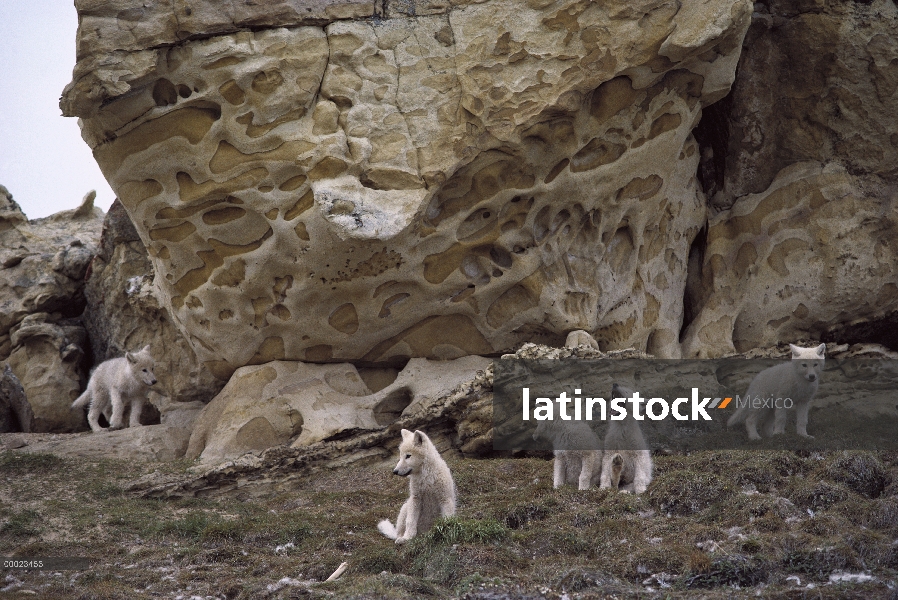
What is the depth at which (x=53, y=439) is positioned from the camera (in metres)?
15.4

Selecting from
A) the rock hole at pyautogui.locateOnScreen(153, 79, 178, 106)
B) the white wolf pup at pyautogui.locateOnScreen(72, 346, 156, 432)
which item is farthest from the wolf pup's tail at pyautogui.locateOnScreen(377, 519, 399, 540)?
the white wolf pup at pyautogui.locateOnScreen(72, 346, 156, 432)

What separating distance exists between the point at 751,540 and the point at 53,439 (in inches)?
443

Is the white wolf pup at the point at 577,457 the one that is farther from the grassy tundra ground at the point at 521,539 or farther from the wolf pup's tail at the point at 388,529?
the wolf pup's tail at the point at 388,529

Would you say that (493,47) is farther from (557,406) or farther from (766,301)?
(766,301)

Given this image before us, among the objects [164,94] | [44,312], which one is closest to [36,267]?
[44,312]

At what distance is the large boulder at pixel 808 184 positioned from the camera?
53.0 ft

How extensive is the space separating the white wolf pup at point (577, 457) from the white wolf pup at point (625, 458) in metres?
0.16

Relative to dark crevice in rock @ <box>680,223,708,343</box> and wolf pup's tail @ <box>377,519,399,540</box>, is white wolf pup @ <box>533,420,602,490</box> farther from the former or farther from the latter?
dark crevice in rock @ <box>680,223,708,343</box>

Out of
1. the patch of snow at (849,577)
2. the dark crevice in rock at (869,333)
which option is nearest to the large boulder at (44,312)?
the dark crevice in rock at (869,333)

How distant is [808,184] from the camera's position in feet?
55.0

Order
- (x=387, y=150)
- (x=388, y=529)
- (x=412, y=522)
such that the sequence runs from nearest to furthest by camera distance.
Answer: (x=412, y=522) → (x=388, y=529) → (x=387, y=150)

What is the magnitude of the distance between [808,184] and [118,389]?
12253 millimetres

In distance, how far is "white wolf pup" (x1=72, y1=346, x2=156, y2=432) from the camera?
54.8 ft

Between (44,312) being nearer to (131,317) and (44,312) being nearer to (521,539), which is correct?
(131,317)
